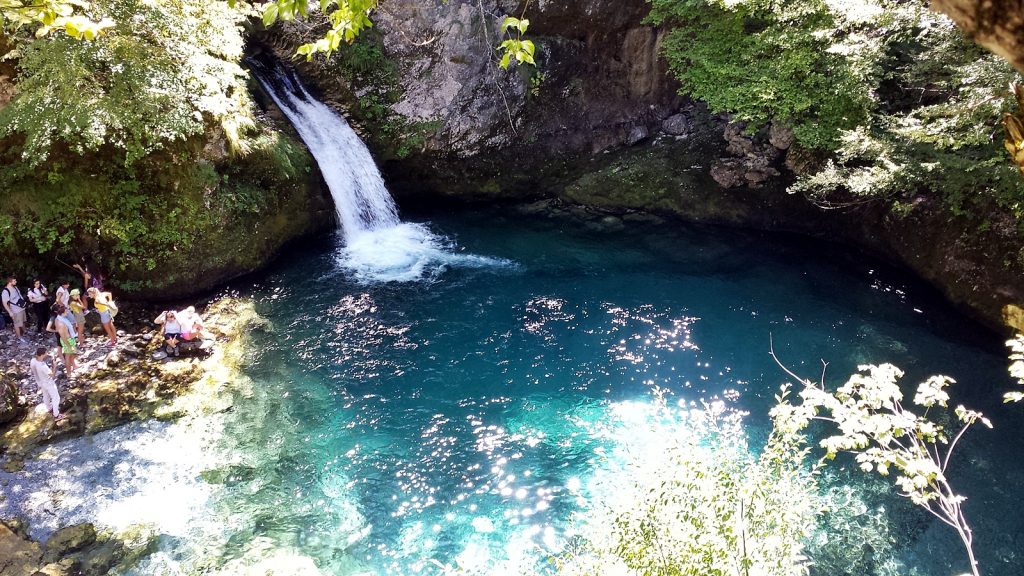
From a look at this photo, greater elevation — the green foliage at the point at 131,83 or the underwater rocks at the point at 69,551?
the green foliage at the point at 131,83

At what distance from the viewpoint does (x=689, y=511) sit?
482cm

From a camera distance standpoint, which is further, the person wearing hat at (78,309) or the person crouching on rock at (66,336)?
the person wearing hat at (78,309)

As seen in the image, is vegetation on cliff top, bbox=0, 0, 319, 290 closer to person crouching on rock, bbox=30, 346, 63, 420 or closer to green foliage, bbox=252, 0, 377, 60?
person crouching on rock, bbox=30, 346, 63, 420

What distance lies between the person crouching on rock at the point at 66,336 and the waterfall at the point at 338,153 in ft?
22.8

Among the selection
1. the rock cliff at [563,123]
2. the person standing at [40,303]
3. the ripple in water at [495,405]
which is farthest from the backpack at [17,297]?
the rock cliff at [563,123]

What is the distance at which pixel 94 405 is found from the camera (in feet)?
32.9

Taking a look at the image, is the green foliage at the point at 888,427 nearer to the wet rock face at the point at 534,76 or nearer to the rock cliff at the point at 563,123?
the rock cliff at the point at 563,123

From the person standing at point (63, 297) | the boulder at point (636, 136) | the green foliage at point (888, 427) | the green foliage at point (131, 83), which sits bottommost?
the green foliage at point (888, 427)

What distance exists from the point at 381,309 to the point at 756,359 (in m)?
8.56

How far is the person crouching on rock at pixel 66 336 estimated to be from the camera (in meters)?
10.1

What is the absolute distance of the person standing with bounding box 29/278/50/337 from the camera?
1130 centimetres

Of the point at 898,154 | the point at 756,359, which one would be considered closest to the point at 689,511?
the point at 756,359

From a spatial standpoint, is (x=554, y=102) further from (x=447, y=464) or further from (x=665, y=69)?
(x=447, y=464)

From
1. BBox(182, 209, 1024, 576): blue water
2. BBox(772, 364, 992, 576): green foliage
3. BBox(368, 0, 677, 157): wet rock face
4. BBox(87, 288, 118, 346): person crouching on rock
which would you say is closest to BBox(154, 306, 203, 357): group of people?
BBox(87, 288, 118, 346): person crouching on rock
